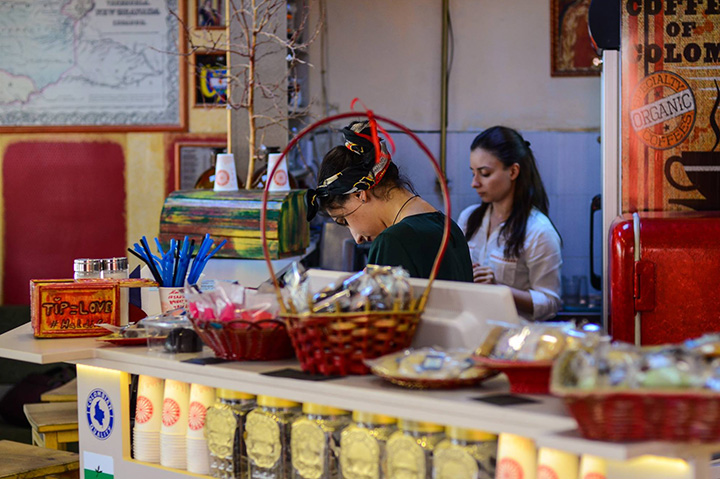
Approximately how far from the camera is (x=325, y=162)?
2643 mm

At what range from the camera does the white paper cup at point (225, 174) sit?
4211 mm

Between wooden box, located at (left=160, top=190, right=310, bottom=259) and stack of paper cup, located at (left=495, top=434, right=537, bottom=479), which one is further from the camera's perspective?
wooden box, located at (left=160, top=190, right=310, bottom=259)

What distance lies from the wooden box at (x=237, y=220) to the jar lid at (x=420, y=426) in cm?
223

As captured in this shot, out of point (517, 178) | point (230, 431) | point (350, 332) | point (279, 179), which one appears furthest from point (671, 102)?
point (230, 431)

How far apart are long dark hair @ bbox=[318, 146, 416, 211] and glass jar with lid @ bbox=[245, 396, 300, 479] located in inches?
35.7

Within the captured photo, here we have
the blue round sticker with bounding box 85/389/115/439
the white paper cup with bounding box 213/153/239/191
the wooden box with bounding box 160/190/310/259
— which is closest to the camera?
the blue round sticker with bounding box 85/389/115/439

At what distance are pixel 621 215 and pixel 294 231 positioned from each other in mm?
1475

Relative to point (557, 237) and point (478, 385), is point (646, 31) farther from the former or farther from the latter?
point (478, 385)

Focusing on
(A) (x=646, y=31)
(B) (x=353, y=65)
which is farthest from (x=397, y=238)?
(B) (x=353, y=65)

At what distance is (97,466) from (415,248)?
3.34 feet

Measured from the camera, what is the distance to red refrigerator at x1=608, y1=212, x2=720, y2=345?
2.86 metres

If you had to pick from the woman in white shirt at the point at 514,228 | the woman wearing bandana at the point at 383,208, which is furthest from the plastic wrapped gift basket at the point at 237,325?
the woman in white shirt at the point at 514,228

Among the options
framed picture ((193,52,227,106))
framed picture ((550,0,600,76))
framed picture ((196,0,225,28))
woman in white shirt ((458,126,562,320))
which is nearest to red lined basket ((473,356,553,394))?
woman in white shirt ((458,126,562,320))

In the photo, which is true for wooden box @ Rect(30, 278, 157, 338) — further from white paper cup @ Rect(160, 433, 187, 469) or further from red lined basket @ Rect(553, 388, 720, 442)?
red lined basket @ Rect(553, 388, 720, 442)
